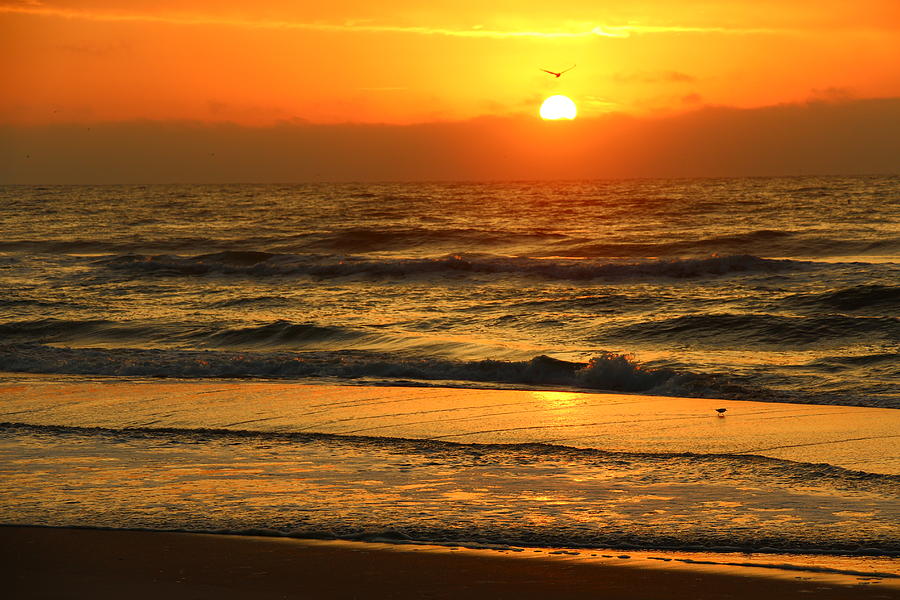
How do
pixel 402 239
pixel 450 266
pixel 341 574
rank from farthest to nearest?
pixel 402 239 → pixel 450 266 → pixel 341 574

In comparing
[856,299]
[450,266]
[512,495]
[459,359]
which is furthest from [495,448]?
[450,266]

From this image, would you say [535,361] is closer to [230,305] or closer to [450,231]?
[230,305]

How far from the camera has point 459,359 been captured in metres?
15.5

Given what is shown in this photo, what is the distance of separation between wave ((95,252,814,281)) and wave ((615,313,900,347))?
10059 millimetres

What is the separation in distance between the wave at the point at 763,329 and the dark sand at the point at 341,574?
478 inches

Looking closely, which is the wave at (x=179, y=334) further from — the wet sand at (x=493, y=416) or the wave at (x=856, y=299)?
the wave at (x=856, y=299)

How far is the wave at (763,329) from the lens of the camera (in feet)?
56.2

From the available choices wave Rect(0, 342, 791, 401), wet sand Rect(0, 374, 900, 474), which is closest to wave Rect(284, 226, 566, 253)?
wave Rect(0, 342, 791, 401)

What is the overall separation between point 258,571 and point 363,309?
17622mm

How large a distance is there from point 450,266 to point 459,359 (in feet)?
54.2

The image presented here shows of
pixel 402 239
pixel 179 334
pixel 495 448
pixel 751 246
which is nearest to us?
pixel 495 448

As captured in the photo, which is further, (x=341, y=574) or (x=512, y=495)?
(x=512, y=495)

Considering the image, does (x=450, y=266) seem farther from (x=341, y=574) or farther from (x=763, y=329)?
(x=341, y=574)

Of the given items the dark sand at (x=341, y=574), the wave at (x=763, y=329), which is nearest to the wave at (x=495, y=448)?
the dark sand at (x=341, y=574)
